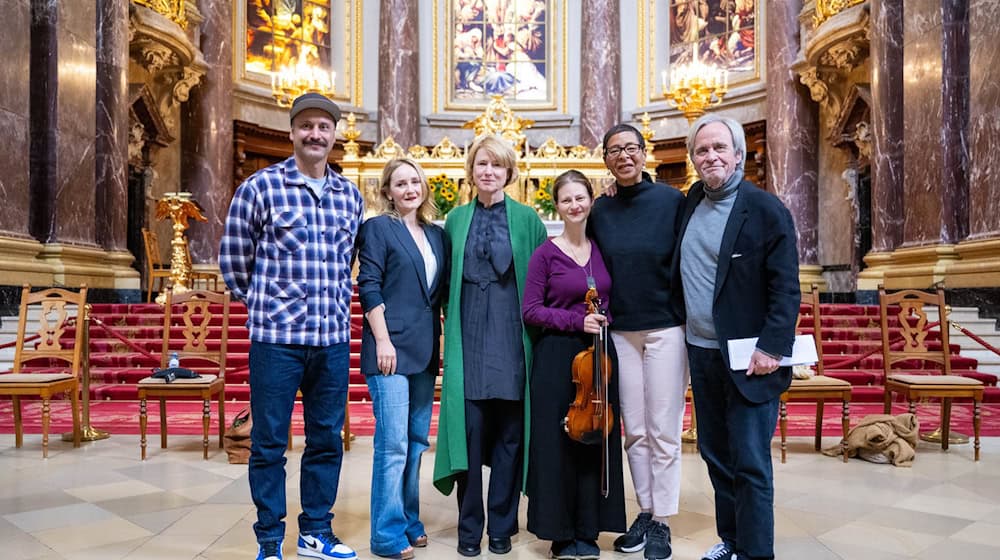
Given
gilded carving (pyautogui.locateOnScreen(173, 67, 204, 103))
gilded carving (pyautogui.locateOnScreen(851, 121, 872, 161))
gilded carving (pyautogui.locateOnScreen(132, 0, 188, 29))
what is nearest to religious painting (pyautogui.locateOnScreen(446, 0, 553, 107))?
gilded carving (pyautogui.locateOnScreen(173, 67, 204, 103))

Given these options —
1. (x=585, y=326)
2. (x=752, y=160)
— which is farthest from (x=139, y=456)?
(x=752, y=160)

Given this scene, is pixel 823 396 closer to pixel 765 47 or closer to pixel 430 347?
pixel 430 347

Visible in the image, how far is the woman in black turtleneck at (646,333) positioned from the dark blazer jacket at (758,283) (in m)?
0.28

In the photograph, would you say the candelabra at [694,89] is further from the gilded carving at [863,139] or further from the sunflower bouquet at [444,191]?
the sunflower bouquet at [444,191]

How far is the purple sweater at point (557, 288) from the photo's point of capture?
2918 mm

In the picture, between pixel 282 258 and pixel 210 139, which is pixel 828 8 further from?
pixel 282 258

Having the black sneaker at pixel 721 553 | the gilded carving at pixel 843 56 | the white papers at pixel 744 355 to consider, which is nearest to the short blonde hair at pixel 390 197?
the white papers at pixel 744 355

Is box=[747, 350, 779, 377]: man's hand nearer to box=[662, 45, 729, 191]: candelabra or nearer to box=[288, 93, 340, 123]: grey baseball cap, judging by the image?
box=[288, 93, 340, 123]: grey baseball cap

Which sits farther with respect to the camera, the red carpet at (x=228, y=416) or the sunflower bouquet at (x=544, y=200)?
the sunflower bouquet at (x=544, y=200)

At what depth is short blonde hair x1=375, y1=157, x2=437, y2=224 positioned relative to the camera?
311cm

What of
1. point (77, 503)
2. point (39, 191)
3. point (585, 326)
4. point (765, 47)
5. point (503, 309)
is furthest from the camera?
point (765, 47)

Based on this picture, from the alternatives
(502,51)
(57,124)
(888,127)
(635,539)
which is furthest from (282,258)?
(502,51)

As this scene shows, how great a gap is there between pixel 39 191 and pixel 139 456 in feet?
19.6

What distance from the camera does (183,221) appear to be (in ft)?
35.5
